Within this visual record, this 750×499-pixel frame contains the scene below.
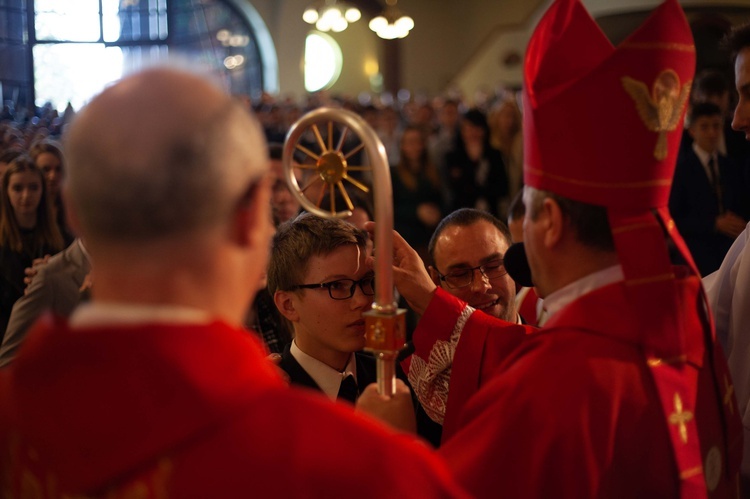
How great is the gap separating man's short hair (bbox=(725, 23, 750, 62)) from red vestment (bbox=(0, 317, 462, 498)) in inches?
75.4

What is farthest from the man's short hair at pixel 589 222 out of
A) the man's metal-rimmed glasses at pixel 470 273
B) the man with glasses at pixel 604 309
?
the man's metal-rimmed glasses at pixel 470 273

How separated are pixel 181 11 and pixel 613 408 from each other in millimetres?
19239

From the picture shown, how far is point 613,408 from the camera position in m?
1.57

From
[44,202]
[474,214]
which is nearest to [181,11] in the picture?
[44,202]

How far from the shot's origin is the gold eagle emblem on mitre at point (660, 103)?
5.47 ft

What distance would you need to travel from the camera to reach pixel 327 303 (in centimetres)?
248

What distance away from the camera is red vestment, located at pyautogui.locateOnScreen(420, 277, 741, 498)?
154cm

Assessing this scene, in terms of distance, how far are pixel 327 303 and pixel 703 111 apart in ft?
12.6

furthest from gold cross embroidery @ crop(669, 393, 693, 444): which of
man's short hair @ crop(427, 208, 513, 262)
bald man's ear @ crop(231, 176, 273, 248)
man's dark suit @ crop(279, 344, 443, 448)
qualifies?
man's short hair @ crop(427, 208, 513, 262)

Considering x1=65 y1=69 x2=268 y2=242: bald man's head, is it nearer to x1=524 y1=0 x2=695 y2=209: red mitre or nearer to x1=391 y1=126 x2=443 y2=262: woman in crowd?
x1=524 y1=0 x2=695 y2=209: red mitre

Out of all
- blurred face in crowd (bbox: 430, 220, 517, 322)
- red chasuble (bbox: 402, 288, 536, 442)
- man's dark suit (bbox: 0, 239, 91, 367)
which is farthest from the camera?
man's dark suit (bbox: 0, 239, 91, 367)

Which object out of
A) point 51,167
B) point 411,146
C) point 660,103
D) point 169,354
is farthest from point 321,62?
point 169,354

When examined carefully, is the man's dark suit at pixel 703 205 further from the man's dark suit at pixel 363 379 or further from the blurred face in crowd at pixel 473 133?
the man's dark suit at pixel 363 379

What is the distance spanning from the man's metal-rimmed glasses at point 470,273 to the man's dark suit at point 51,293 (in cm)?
174
